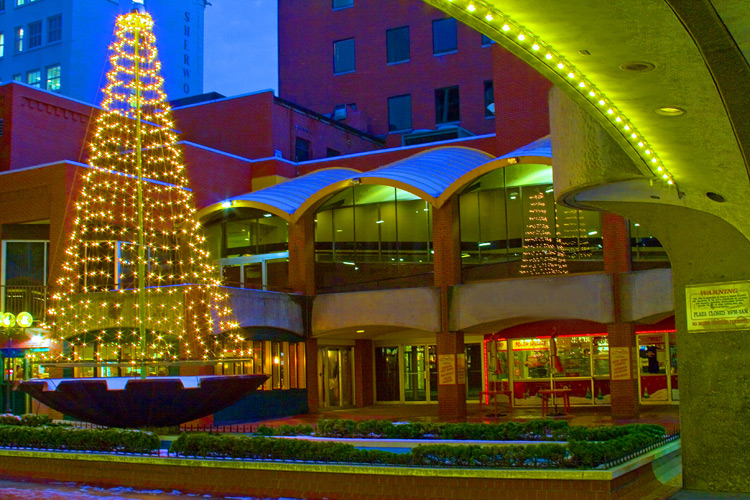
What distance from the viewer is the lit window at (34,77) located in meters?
57.6

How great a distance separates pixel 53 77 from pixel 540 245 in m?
40.9

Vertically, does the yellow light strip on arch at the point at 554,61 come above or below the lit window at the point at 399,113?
below

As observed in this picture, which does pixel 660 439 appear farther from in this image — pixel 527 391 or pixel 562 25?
pixel 527 391

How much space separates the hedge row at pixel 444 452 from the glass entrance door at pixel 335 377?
54.6 feet

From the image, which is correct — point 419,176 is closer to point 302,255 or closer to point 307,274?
point 302,255

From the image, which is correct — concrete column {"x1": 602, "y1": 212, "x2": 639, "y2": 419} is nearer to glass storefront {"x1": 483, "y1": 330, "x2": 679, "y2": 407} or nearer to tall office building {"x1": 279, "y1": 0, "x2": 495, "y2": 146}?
glass storefront {"x1": 483, "y1": 330, "x2": 679, "y2": 407}

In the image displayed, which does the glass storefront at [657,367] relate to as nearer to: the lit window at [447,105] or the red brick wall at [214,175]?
the red brick wall at [214,175]

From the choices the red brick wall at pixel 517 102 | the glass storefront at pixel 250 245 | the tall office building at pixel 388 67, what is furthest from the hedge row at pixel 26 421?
the tall office building at pixel 388 67

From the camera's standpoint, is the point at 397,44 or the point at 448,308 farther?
the point at 397,44

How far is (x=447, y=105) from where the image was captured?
44.8m

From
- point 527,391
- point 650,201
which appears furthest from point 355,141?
point 650,201

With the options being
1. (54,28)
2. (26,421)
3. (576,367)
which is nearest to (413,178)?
(576,367)

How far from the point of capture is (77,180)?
27859 millimetres

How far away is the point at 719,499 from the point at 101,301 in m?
19.4
